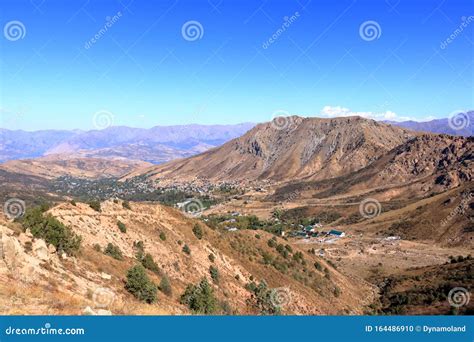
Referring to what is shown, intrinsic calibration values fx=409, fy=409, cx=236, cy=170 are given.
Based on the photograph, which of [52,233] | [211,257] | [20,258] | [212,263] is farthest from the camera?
[211,257]

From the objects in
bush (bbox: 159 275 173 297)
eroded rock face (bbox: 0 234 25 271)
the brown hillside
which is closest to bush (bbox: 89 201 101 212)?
the brown hillside

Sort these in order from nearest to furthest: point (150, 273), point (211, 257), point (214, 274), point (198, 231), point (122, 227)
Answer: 1. point (150, 273)
2. point (214, 274)
3. point (122, 227)
4. point (211, 257)
5. point (198, 231)

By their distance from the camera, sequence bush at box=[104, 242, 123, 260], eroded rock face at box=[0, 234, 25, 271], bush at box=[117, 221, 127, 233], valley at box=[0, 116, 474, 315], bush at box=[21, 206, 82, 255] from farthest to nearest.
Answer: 1. bush at box=[117, 221, 127, 233]
2. bush at box=[104, 242, 123, 260]
3. bush at box=[21, 206, 82, 255]
4. valley at box=[0, 116, 474, 315]
5. eroded rock face at box=[0, 234, 25, 271]

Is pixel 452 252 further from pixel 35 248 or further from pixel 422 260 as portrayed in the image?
pixel 35 248

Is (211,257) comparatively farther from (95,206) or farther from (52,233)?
(52,233)

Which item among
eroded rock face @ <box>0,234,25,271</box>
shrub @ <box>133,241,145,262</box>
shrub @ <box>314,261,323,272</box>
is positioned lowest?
shrub @ <box>314,261,323,272</box>

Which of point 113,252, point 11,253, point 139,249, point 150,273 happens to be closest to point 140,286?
point 11,253

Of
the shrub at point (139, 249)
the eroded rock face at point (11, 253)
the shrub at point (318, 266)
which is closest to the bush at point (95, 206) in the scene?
the shrub at point (139, 249)

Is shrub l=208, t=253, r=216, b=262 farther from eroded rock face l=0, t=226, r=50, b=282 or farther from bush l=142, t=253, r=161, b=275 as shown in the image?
eroded rock face l=0, t=226, r=50, b=282
